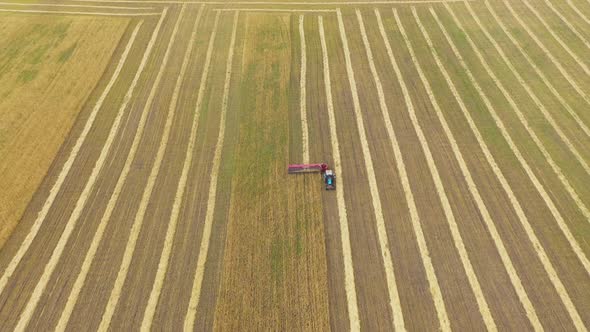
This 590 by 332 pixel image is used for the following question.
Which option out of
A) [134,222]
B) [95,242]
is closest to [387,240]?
[134,222]

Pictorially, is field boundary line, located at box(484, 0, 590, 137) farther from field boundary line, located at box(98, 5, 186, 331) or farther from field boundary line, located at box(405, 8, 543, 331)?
field boundary line, located at box(98, 5, 186, 331)

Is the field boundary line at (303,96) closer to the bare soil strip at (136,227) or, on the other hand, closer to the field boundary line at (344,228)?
the field boundary line at (344,228)

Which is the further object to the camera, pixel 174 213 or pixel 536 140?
pixel 536 140

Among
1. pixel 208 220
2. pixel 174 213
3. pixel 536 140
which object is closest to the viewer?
pixel 208 220

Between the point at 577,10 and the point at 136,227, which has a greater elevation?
the point at 577,10

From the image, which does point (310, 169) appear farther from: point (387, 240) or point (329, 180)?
point (387, 240)

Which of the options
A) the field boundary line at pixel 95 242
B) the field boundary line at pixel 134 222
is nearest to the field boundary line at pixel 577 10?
the field boundary line at pixel 134 222
